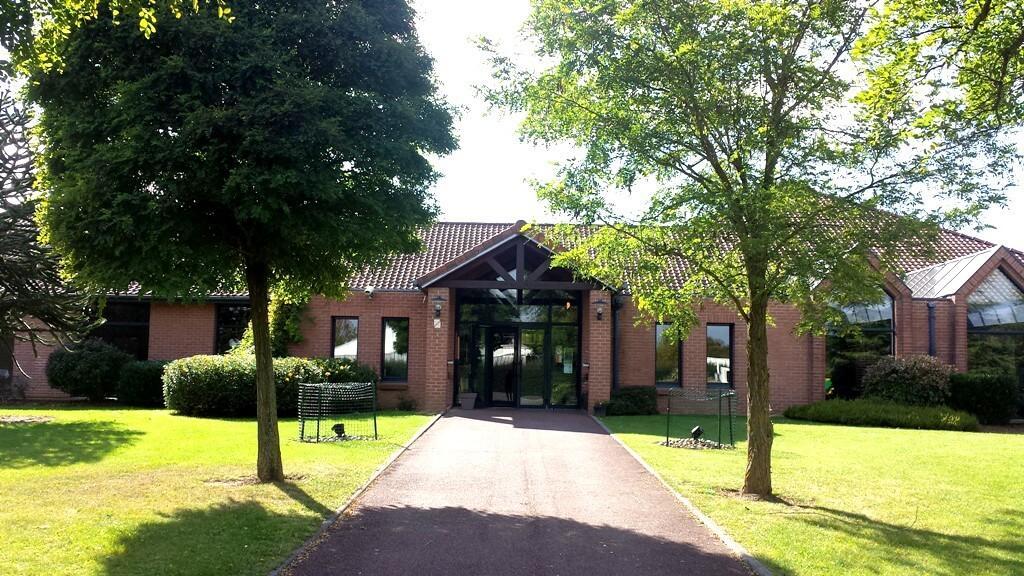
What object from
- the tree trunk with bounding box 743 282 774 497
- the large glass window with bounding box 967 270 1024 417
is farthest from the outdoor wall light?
the large glass window with bounding box 967 270 1024 417

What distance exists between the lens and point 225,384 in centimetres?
1833

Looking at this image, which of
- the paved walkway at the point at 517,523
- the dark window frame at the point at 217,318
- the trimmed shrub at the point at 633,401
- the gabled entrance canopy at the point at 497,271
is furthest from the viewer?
the dark window frame at the point at 217,318

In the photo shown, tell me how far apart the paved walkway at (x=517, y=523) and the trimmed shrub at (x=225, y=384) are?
623 centimetres

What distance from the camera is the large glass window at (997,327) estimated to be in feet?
72.1

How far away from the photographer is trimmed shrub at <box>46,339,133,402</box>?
21.6m

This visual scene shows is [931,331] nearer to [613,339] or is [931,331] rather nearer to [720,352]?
[720,352]

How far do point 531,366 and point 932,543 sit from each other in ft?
48.7

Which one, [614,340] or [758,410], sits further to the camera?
[614,340]

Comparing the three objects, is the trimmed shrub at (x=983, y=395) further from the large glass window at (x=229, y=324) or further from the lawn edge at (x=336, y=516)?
the large glass window at (x=229, y=324)

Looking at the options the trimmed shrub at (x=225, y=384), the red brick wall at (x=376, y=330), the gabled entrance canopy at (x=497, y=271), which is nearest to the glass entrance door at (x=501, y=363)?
the red brick wall at (x=376, y=330)

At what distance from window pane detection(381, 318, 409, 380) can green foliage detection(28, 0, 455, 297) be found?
12.8 meters

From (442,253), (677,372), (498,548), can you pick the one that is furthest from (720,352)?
(498,548)

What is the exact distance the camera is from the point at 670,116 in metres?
9.31

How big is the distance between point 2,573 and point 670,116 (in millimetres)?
7724
